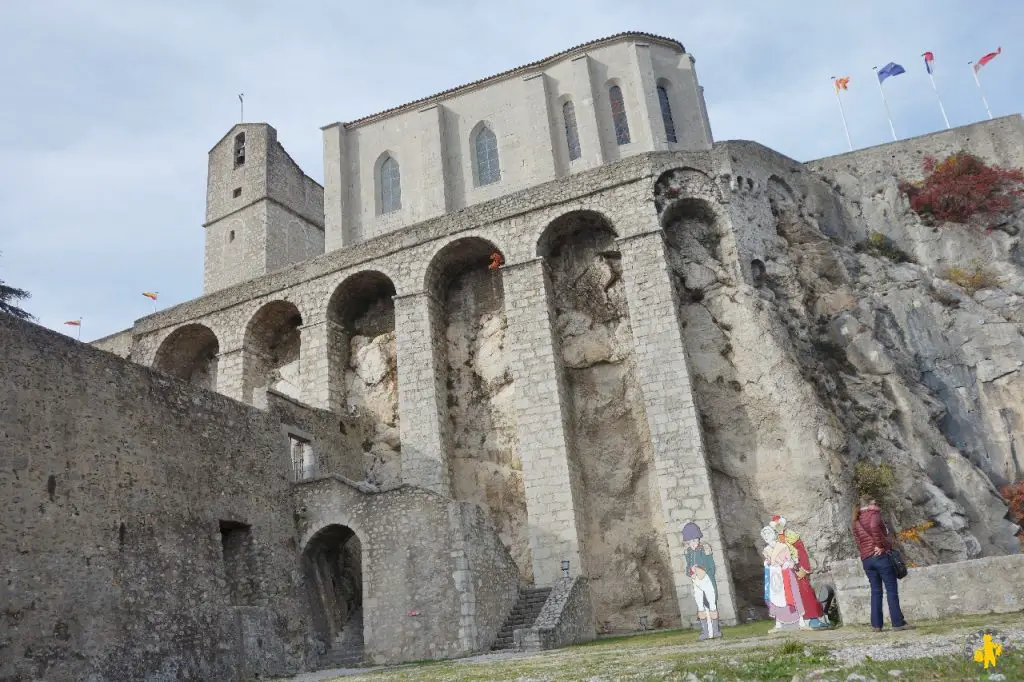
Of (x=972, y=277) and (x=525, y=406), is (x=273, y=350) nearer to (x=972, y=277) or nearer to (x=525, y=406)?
(x=525, y=406)

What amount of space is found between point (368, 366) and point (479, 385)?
3.39m

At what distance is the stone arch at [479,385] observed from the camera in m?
19.8

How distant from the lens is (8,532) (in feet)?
36.2

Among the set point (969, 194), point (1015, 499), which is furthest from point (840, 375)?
point (969, 194)

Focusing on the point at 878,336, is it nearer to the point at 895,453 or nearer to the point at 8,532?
the point at 895,453

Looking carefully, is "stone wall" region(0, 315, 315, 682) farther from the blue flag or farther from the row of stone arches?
the blue flag

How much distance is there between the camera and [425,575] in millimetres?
15375

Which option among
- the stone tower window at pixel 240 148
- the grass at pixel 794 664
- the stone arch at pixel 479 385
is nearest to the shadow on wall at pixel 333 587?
the stone arch at pixel 479 385

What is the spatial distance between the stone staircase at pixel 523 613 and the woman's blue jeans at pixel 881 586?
331 inches

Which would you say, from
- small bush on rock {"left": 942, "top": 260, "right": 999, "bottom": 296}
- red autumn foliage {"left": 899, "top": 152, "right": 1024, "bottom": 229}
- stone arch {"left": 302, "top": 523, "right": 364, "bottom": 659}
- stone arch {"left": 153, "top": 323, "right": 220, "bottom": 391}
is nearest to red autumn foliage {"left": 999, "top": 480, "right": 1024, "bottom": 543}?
small bush on rock {"left": 942, "top": 260, "right": 999, "bottom": 296}

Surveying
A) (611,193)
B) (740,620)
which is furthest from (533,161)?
(740,620)

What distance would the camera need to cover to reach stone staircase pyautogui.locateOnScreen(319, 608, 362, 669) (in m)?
15.7

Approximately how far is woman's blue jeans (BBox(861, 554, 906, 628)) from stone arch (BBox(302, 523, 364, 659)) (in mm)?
11001

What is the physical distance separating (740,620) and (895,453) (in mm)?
5646
